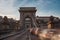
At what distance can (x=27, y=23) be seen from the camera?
149m

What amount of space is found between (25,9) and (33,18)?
8.51 m

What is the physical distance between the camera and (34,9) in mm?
108750

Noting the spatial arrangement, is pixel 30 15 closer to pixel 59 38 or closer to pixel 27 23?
pixel 27 23

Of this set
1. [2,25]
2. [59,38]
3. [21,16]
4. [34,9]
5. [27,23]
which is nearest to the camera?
[59,38]

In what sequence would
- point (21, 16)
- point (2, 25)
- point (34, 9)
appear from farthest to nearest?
point (21, 16) → point (34, 9) → point (2, 25)

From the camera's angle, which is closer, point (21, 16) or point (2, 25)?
point (2, 25)

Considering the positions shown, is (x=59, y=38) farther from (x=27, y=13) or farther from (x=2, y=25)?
(x=27, y=13)

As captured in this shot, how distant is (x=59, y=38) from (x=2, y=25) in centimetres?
3873

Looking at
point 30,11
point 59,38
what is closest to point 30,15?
point 30,11

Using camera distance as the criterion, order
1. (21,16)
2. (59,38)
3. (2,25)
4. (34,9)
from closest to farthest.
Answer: (59,38)
(2,25)
(34,9)
(21,16)

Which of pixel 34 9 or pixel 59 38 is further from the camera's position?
pixel 34 9

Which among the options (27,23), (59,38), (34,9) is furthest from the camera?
(27,23)

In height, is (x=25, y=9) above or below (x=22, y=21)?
above

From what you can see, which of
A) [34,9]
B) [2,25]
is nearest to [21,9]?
[34,9]
